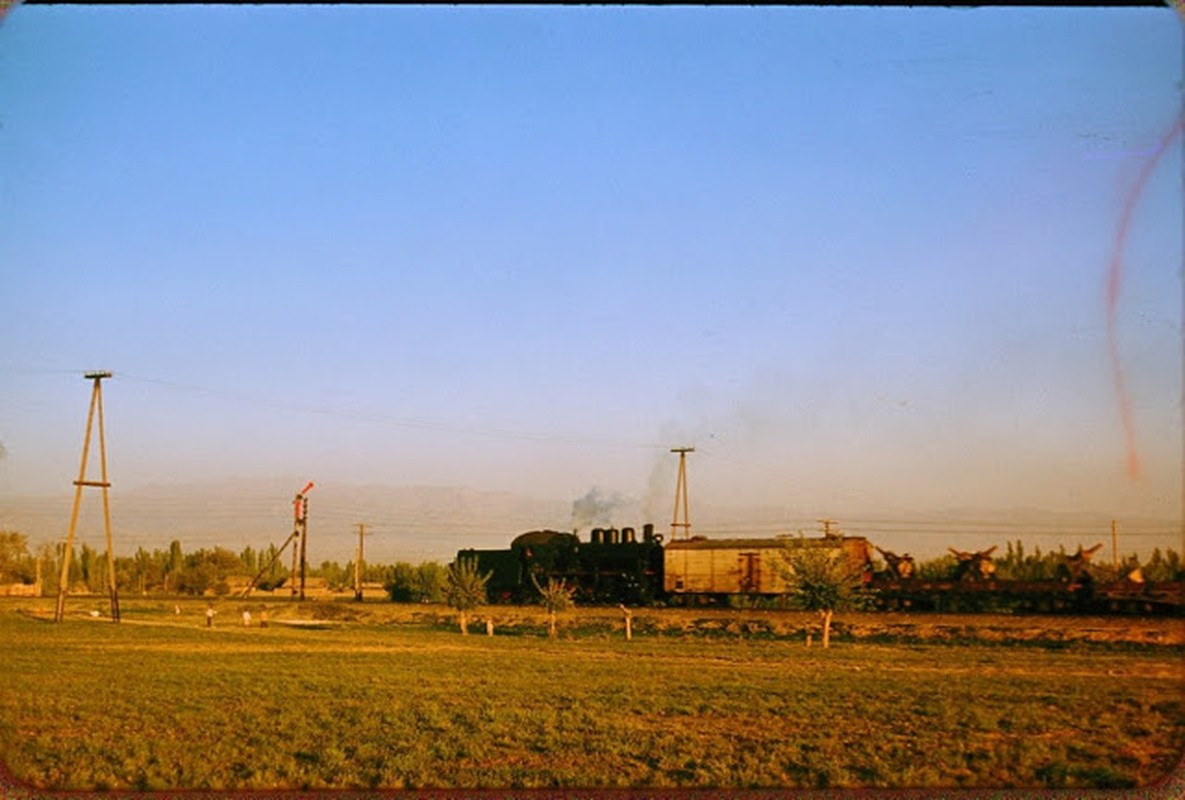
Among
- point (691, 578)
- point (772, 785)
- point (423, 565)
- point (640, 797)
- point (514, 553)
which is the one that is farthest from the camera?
point (423, 565)

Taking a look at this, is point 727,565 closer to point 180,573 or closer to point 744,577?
point 744,577

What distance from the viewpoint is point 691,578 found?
145 ft

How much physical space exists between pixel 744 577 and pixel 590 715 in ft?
87.2

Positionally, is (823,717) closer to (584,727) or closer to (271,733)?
(584,727)

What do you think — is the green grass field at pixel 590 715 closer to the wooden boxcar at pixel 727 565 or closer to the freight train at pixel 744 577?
the freight train at pixel 744 577

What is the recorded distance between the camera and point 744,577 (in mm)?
42750

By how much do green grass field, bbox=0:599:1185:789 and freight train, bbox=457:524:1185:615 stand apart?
4.85 metres

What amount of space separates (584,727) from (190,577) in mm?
55194

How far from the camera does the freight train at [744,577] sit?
3500 centimetres

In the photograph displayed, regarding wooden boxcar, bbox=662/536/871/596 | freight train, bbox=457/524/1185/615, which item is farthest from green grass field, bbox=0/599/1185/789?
wooden boxcar, bbox=662/536/871/596

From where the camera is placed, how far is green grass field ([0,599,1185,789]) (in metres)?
12.8

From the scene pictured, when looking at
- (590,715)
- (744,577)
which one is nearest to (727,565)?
(744,577)

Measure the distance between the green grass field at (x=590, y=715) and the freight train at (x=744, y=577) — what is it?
4.85 meters

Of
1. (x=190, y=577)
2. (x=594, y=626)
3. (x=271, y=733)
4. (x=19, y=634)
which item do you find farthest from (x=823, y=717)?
(x=190, y=577)
